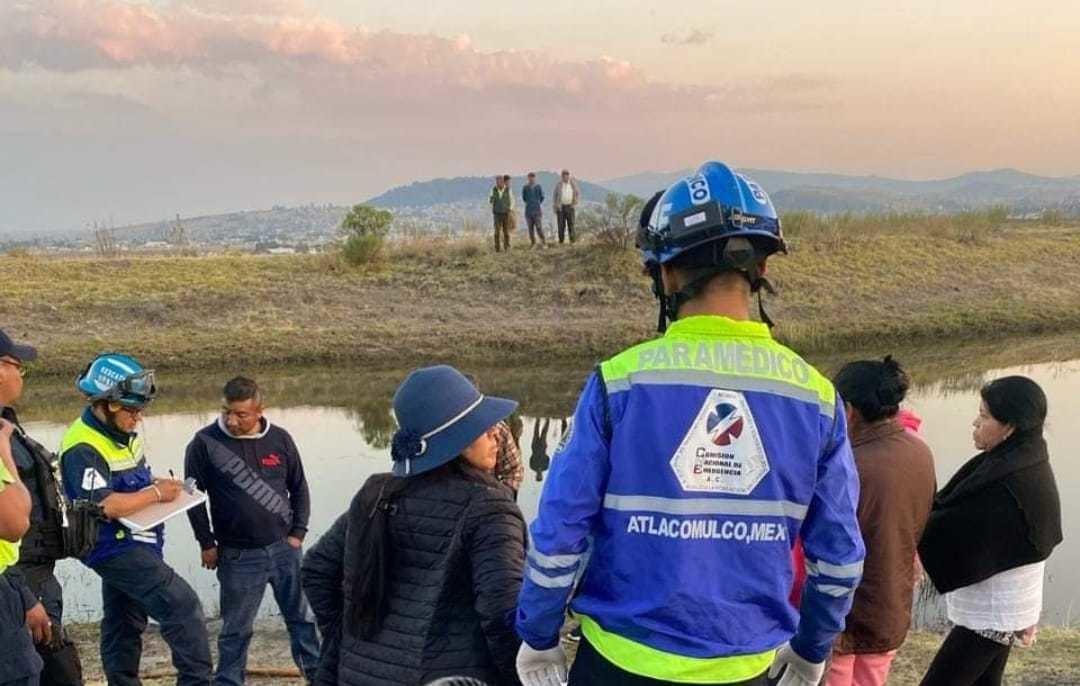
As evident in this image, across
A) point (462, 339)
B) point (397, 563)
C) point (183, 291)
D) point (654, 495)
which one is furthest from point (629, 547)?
point (183, 291)

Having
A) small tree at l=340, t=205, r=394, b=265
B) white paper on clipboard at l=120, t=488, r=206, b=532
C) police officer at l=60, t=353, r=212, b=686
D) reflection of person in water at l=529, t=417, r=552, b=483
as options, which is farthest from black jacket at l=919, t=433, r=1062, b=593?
small tree at l=340, t=205, r=394, b=265

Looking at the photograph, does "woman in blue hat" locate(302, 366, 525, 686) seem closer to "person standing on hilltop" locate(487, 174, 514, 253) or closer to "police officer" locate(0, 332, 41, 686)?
"police officer" locate(0, 332, 41, 686)

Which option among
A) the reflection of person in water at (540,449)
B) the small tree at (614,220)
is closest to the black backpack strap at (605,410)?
the reflection of person in water at (540,449)

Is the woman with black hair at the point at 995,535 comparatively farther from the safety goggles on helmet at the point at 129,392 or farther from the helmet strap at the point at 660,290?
the safety goggles on helmet at the point at 129,392

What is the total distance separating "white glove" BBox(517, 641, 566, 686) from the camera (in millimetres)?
2041

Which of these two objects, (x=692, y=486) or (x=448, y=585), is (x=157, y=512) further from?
(x=692, y=486)

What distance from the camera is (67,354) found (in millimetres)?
16859

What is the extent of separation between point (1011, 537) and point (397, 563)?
2.39m

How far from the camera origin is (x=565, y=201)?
71.3 ft

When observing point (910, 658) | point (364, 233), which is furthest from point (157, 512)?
point (364, 233)

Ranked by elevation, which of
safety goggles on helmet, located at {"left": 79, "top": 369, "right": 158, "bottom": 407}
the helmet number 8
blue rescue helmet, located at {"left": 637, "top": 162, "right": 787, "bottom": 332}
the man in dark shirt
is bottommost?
the man in dark shirt

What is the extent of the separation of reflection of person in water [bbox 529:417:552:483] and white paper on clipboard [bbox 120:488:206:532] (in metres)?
5.65

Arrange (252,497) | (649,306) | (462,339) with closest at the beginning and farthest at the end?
(252,497) < (462,339) < (649,306)

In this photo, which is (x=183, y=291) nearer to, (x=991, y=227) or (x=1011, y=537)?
(x=1011, y=537)
